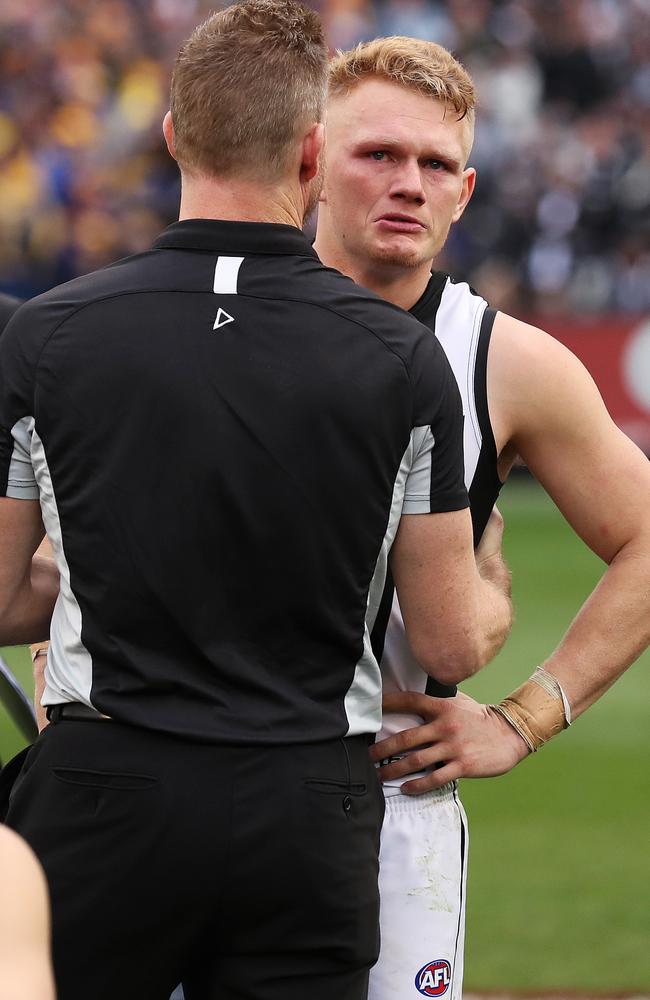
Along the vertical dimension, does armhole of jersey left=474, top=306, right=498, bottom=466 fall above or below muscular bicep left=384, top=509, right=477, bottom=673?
above

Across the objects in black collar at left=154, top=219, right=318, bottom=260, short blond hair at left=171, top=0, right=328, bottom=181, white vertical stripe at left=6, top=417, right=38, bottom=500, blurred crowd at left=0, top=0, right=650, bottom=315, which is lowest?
blurred crowd at left=0, top=0, right=650, bottom=315

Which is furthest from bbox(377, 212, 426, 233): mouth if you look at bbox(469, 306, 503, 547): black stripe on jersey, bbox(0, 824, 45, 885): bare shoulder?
bbox(0, 824, 45, 885): bare shoulder

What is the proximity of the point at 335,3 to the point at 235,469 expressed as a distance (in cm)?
1647

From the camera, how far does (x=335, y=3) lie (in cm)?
1766

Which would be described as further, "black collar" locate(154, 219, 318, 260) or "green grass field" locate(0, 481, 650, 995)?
"green grass field" locate(0, 481, 650, 995)

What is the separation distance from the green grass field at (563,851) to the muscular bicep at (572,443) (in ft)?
8.14

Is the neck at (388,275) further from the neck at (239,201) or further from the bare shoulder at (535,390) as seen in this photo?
the neck at (239,201)

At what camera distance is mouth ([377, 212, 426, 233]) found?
311cm

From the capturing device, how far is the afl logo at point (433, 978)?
9.60ft

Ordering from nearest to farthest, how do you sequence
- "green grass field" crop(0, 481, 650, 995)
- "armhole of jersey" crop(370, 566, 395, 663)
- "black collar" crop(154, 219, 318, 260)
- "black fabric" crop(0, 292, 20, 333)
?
"black collar" crop(154, 219, 318, 260)
"armhole of jersey" crop(370, 566, 395, 663)
"black fabric" crop(0, 292, 20, 333)
"green grass field" crop(0, 481, 650, 995)

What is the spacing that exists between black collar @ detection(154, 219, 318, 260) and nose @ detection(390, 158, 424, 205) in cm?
76

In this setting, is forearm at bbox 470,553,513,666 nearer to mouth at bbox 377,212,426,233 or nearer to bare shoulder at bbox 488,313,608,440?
bare shoulder at bbox 488,313,608,440

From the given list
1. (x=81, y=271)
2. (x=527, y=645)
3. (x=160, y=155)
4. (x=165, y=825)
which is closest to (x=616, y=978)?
(x=165, y=825)

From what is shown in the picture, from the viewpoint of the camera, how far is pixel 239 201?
7.83 ft
